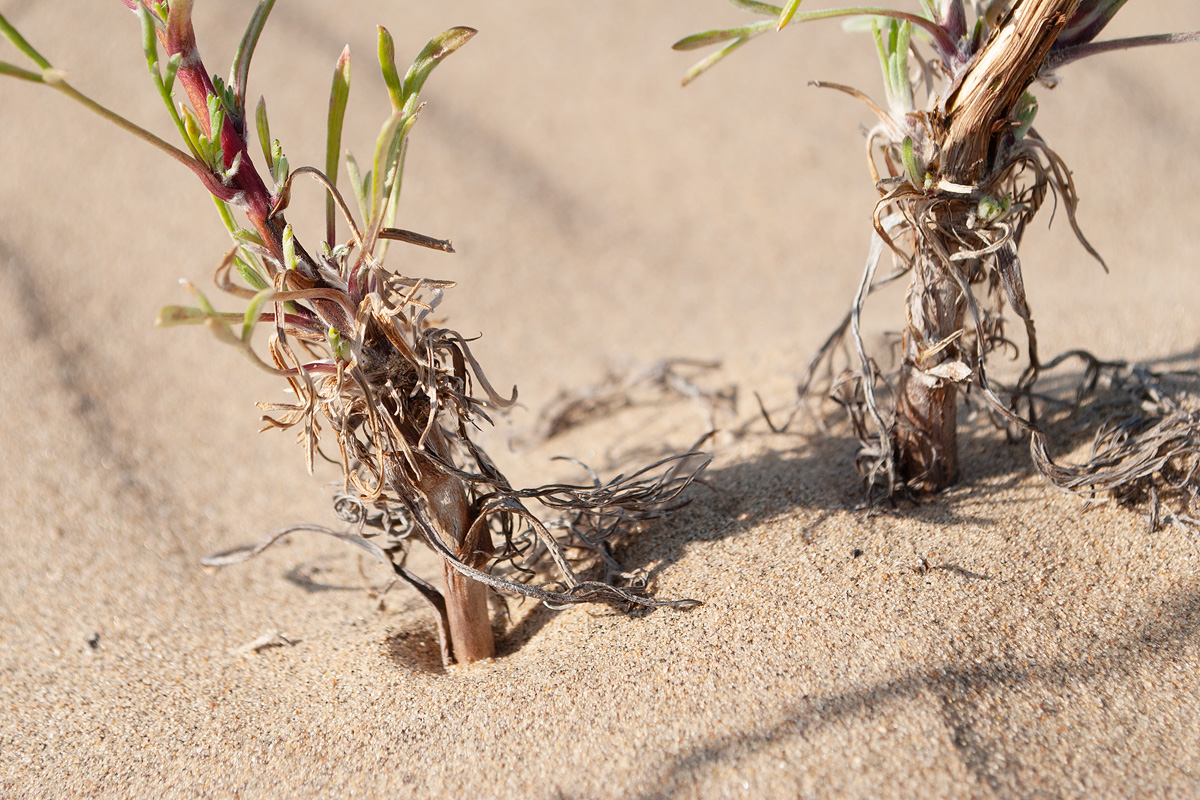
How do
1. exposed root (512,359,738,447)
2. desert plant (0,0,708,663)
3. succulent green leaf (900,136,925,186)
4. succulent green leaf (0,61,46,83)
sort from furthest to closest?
exposed root (512,359,738,447) < succulent green leaf (900,136,925,186) < desert plant (0,0,708,663) < succulent green leaf (0,61,46,83)

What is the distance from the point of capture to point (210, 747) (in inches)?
39.7

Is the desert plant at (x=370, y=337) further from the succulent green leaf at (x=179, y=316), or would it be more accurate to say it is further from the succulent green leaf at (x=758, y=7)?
the succulent green leaf at (x=758, y=7)

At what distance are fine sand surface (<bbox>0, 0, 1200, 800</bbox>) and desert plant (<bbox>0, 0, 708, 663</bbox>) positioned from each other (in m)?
0.12

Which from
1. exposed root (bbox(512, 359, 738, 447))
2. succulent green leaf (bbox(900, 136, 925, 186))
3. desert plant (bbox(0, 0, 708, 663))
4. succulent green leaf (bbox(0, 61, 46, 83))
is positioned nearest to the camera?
succulent green leaf (bbox(0, 61, 46, 83))

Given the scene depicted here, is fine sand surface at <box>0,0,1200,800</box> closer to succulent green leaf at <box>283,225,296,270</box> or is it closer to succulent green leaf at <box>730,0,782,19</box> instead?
succulent green leaf at <box>283,225,296,270</box>

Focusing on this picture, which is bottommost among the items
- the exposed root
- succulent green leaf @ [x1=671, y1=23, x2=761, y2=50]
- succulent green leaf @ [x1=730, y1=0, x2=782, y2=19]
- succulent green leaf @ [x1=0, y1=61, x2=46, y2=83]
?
the exposed root

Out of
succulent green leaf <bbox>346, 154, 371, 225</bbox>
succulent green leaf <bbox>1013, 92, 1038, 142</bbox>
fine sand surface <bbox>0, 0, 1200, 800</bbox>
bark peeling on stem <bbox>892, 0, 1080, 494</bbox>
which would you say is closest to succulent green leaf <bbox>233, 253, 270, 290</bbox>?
succulent green leaf <bbox>346, 154, 371, 225</bbox>

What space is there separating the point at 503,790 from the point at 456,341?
504mm

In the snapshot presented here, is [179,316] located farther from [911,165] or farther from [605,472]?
[605,472]

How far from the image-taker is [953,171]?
3.24 feet

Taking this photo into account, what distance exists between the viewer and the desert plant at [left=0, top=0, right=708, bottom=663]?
0.85 metres

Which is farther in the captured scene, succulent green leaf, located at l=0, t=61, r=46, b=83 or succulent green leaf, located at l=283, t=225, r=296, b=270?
succulent green leaf, located at l=283, t=225, r=296, b=270

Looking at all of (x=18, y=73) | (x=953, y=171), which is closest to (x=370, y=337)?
(x=18, y=73)

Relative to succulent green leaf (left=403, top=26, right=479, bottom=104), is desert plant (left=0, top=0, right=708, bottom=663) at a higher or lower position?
lower
